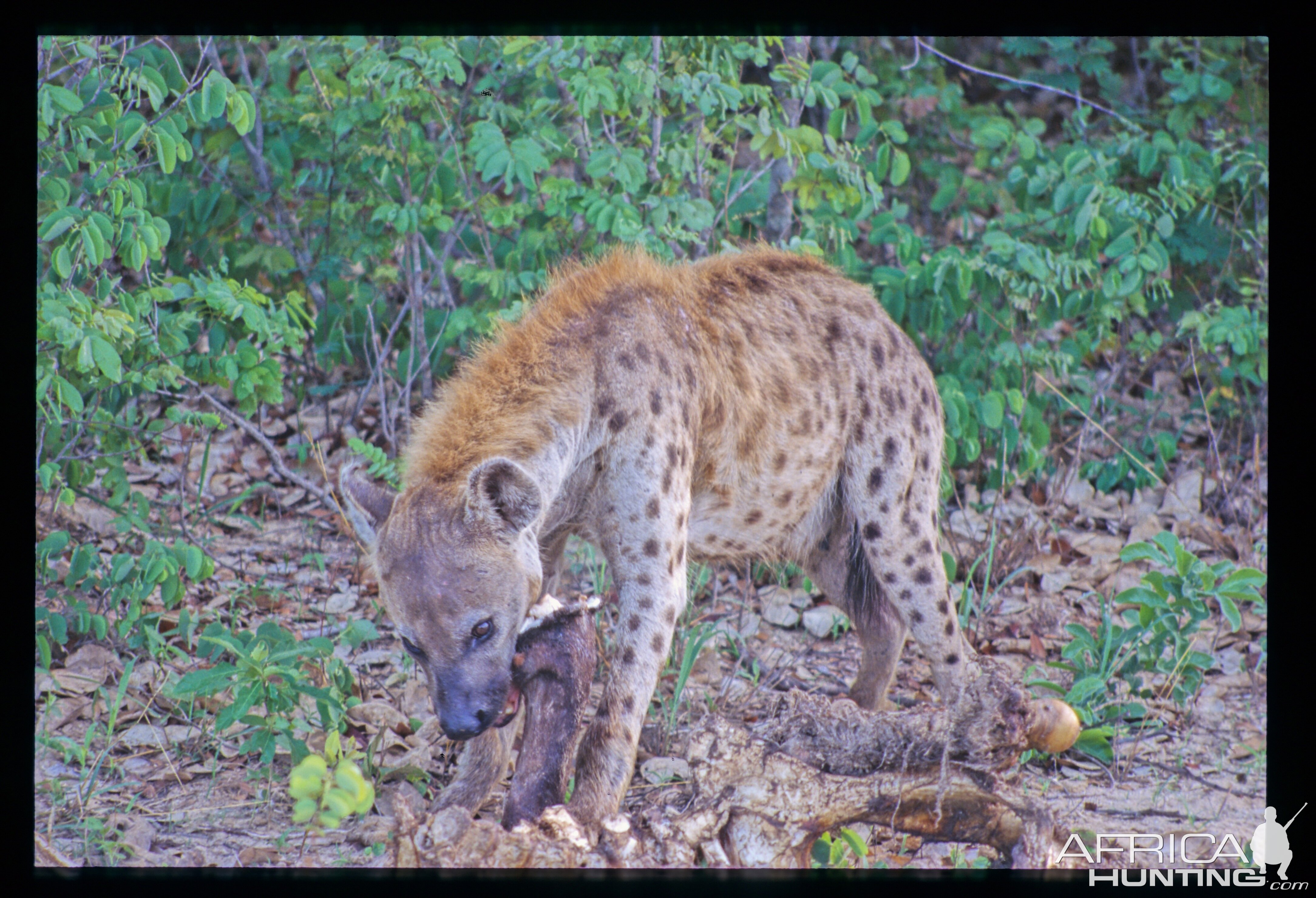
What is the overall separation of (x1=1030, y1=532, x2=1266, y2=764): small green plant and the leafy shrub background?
91cm

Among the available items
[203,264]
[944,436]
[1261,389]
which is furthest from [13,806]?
[1261,389]

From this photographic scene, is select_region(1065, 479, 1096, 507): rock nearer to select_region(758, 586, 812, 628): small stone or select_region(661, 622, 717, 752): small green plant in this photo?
select_region(758, 586, 812, 628): small stone

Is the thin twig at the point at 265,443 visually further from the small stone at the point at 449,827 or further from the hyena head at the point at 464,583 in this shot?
the small stone at the point at 449,827

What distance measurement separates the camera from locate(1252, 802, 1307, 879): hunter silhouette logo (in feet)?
11.6

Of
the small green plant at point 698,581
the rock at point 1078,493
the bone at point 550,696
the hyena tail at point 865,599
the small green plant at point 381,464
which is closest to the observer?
the bone at point 550,696

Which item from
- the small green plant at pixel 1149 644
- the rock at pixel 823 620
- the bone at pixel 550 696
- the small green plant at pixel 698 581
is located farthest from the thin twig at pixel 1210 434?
the bone at pixel 550 696

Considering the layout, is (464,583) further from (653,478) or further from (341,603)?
(341,603)

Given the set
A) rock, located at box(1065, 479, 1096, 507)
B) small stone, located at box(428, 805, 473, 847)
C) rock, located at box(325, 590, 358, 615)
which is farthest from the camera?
rock, located at box(1065, 479, 1096, 507)

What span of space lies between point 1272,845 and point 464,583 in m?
2.52

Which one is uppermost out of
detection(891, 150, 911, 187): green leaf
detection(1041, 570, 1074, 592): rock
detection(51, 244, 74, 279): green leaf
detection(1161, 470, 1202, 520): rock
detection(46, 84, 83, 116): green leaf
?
detection(891, 150, 911, 187): green leaf

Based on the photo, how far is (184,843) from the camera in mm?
3439

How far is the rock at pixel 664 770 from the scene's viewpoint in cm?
371

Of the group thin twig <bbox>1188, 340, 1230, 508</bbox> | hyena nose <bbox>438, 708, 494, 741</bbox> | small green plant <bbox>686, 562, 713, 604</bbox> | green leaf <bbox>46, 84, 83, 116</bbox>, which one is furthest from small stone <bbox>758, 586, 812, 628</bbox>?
green leaf <bbox>46, 84, 83, 116</bbox>

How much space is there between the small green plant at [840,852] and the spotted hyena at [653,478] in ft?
1.85
